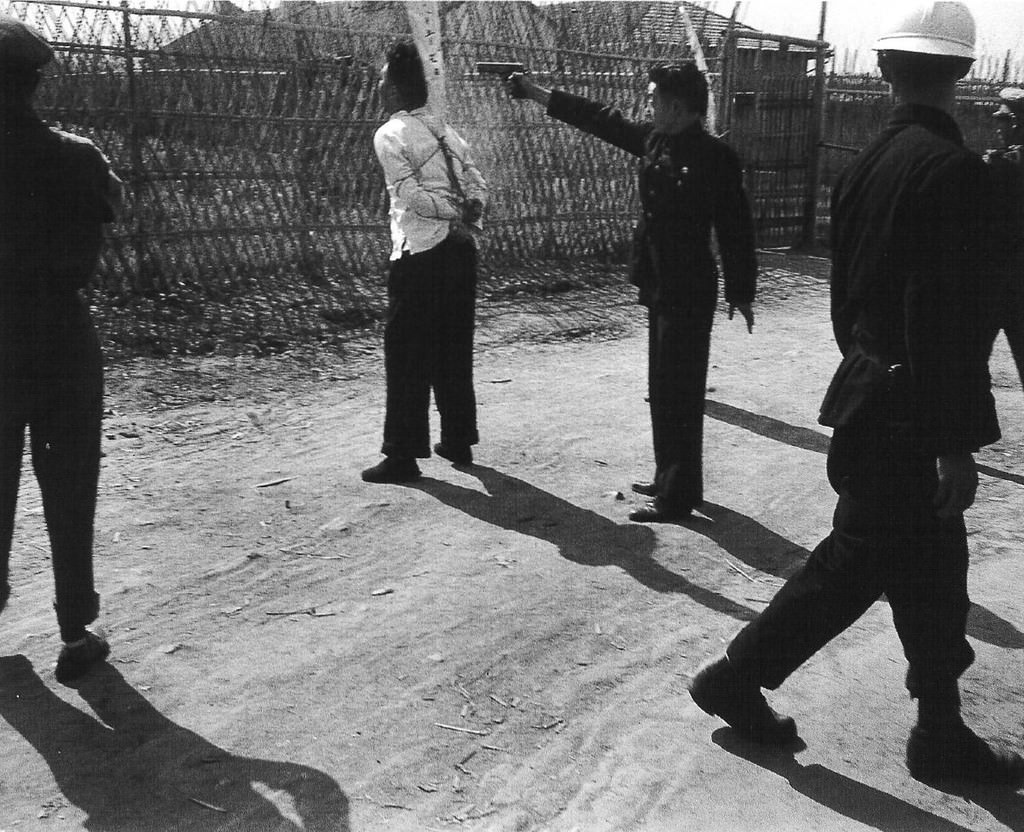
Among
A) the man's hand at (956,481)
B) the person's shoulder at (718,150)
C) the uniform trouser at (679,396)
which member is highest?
the person's shoulder at (718,150)

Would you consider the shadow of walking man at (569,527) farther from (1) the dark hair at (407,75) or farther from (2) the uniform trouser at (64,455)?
(2) the uniform trouser at (64,455)

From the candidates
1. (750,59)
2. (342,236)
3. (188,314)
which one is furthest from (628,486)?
(750,59)

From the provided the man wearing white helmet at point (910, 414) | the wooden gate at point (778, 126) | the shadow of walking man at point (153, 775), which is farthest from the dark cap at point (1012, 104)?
the wooden gate at point (778, 126)

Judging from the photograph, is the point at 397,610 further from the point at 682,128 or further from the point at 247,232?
the point at 247,232

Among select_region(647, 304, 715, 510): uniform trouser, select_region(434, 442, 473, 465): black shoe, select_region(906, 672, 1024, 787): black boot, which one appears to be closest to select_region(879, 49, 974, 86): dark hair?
select_region(906, 672, 1024, 787): black boot

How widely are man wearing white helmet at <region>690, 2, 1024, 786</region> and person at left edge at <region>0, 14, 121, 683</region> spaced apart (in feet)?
6.11

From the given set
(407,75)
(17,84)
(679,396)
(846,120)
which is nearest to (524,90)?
(407,75)

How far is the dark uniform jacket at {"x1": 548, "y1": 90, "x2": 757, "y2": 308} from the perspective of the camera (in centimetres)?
471

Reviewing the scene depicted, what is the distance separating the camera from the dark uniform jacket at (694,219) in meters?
4.71

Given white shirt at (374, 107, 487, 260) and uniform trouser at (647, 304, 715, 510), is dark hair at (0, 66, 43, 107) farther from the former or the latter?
uniform trouser at (647, 304, 715, 510)

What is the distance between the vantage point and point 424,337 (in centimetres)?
524

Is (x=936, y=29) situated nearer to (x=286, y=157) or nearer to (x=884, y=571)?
(x=884, y=571)

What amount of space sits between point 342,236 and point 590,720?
21.7 feet

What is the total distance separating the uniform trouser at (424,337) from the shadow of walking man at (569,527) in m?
0.28
